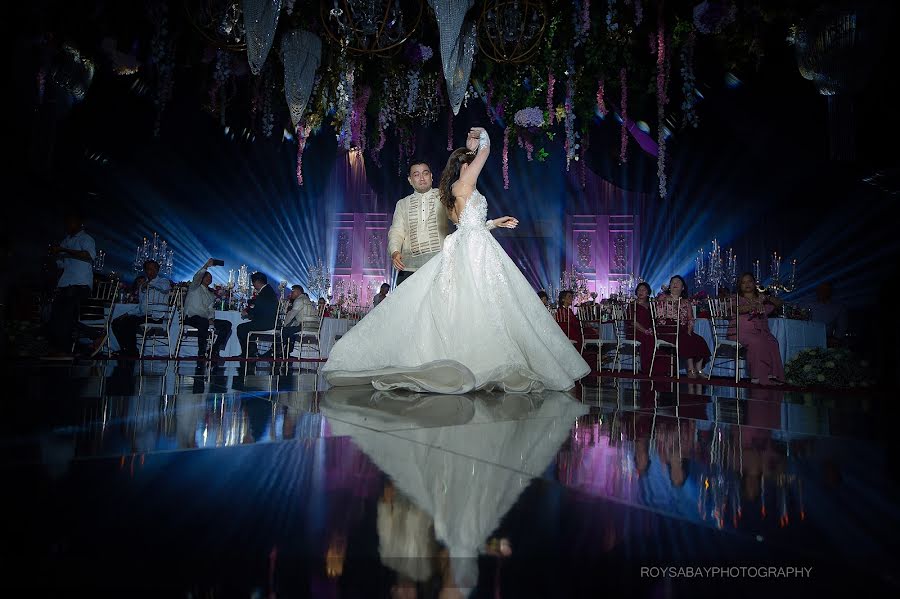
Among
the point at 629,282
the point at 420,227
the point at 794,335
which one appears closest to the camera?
the point at 420,227

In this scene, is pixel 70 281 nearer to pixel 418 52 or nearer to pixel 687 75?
pixel 418 52

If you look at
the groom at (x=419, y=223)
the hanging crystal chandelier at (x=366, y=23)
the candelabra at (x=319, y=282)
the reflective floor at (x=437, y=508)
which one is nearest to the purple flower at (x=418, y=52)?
the hanging crystal chandelier at (x=366, y=23)

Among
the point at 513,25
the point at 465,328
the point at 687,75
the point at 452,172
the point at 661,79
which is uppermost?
the point at 513,25

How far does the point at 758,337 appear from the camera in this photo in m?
5.16

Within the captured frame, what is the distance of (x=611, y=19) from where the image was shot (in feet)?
15.3

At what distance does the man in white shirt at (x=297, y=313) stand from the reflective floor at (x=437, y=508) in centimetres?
568

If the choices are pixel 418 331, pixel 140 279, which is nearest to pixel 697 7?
pixel 418 331

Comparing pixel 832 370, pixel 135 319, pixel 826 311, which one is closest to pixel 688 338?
pixel 832 370

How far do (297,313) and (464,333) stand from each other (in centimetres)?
520

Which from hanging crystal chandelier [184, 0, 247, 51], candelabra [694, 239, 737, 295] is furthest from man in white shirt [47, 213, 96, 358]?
candelabra [694, 239, 737, 295]

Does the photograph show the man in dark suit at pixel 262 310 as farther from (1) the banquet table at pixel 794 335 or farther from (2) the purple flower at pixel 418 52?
(1) the banquet table at pixel 794 335

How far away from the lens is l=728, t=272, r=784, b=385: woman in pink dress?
5.11 meters

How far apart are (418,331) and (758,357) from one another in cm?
399

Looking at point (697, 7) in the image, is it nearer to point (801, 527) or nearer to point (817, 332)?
point (817, 332)
